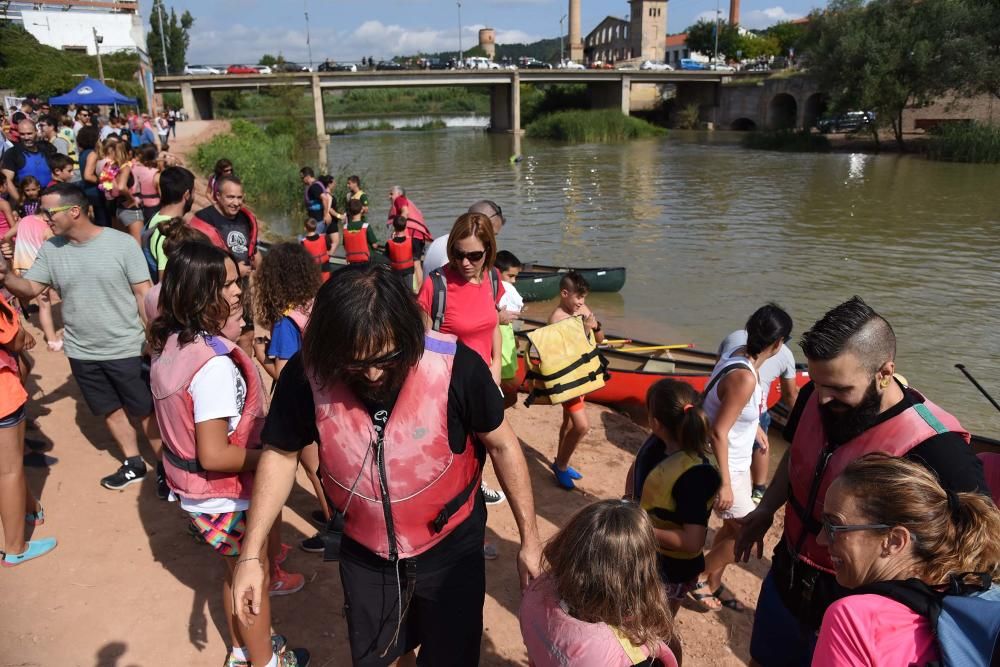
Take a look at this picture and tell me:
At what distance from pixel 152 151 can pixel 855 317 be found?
796 centimetres

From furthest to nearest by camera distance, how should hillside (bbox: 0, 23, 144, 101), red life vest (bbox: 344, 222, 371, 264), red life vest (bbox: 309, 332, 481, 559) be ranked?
hillside (bbox: 0, 23, 144, 101), red life vest (bbox: 344, 222, 371, 264), red life vest (bbox: 309, 332, 481, 559)

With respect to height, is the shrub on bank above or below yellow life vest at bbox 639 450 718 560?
above

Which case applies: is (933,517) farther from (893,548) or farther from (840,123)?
(840,123)

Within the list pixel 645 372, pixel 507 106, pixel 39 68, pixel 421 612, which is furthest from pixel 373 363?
pixel 507 106

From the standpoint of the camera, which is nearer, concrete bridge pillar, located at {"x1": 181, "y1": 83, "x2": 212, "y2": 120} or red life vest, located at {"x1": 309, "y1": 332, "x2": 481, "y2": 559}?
red life vest, located at {"x1": 309, "y1": 332, "x2": 481, "y2": 559}

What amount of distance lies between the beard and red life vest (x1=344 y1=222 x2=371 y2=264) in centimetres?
831

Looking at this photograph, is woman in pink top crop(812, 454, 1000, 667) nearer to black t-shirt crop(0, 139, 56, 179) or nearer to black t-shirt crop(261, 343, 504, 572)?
black t-shirt crop(261, 343, 504, 572)

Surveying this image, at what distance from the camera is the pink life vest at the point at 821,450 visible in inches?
86.5

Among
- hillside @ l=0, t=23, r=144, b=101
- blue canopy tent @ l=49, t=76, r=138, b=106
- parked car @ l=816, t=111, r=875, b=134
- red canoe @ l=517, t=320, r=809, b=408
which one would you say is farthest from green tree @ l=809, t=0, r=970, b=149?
hillside @ l=0, t=23, r=144, b=101

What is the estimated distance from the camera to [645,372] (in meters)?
7.15

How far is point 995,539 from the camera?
1.71 metres

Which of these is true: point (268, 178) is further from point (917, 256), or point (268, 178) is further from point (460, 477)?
point (460, 477)

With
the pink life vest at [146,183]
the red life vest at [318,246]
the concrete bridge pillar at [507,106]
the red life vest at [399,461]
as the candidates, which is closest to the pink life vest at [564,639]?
the red life vest at [399,461]

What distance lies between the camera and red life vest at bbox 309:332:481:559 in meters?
2.13
